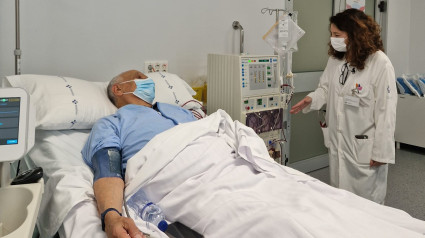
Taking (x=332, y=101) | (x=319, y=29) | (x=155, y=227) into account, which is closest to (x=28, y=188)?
(x=155, y=227)

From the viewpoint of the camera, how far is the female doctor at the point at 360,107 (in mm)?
2166

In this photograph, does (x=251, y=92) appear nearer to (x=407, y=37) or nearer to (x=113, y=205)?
(x=113, y=205)

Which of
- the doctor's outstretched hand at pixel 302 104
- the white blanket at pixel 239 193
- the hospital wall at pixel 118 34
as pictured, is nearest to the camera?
the white blanket at pixel 239 193

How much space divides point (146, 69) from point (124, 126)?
28.4 inches

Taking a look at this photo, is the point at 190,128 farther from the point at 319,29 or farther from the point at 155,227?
the point at 319,29

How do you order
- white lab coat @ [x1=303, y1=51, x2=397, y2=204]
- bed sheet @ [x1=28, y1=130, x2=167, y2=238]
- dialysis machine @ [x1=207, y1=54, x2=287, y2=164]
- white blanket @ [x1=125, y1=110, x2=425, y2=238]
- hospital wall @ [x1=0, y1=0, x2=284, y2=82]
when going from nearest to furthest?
1. white blanket @ [x1=125, y1=110, x2=425, y2=238]
2. bed sheet @ [x1=28, y1=130, x2=167, y2=238]
3. hospital wall @ [x1=0, y1=0, x2=284, y2=82]
4. white lab coat @ [x1=303, y1=51, x2=397, y2=204]
5. dialysis machine @ [x1=207, y1=54, x2=287, y2=164]

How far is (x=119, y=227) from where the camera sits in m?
1.16

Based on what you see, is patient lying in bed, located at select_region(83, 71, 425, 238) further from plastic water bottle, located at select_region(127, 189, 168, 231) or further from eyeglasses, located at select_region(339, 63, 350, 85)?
Answer: eyeglasses, located at select_region(339, 63, 350, 85)

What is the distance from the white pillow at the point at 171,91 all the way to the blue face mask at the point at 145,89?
0.43 ft

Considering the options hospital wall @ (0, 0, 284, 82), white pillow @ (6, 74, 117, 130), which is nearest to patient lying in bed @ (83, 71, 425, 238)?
white pillow @ (6, 74, 117, 130)

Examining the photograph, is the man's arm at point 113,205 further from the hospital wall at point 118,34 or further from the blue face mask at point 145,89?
the hospital wall at point 118,34

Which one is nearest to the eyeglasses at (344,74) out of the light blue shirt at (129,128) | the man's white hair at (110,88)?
the light blue shirt at (129,128)

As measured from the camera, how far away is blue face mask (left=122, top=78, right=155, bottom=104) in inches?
78.3


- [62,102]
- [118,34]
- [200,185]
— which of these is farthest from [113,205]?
[118,34]
